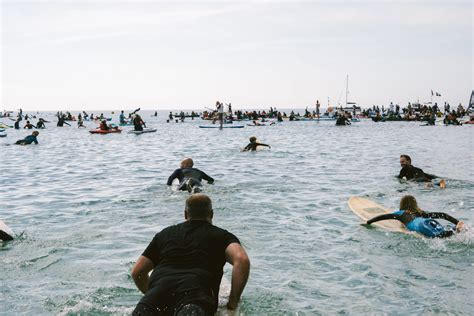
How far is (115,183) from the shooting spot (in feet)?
58.0

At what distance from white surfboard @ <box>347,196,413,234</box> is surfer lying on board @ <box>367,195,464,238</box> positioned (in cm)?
25

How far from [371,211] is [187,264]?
8.12 meters

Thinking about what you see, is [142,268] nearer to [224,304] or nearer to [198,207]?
[198,207]

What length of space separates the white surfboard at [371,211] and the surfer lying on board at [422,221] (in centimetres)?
25

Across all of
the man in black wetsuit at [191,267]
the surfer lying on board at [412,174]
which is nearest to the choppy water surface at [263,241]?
the surfer lying on board at [412,174]

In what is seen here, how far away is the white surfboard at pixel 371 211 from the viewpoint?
10.1 meters

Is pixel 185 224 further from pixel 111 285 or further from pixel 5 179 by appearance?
pixel 5 179

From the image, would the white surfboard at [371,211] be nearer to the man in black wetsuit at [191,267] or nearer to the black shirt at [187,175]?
the black shirt at [187,175]

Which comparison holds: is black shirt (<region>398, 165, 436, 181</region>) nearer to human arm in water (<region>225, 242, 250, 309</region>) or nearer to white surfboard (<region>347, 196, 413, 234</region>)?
white surfboard (<region>347, 196, 413, 234</region>)

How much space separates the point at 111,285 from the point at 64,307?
88 centimetres

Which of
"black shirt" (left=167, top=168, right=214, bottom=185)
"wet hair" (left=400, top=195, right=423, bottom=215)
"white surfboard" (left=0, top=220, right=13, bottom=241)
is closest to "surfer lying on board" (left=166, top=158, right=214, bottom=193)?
"black shirt" (left=167, top=168, right=214, bottom=185)

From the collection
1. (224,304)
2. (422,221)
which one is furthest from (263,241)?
(224,304)

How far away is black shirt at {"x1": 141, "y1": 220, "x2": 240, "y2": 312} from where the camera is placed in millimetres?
4332

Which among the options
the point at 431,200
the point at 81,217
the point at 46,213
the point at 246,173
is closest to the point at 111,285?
the point at 81,217
